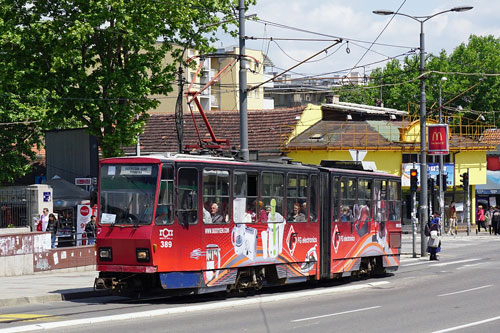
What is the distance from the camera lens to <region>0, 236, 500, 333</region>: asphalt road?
45.2 feet

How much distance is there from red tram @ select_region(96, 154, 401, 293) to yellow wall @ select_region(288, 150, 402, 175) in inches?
990

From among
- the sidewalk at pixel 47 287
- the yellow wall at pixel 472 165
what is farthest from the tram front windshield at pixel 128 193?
the yellow wall at pixel 472 165

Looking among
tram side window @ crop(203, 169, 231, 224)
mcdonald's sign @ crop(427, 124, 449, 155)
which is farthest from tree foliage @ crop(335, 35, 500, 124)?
tram side window @ crop(203, 169, 231, 224)

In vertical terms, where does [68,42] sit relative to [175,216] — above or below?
above

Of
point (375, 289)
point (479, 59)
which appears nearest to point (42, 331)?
point (375, 289)

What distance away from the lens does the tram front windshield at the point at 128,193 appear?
55.9 feet

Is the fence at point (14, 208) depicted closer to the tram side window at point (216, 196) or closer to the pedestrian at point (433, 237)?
the tram side window at point (216, 196)

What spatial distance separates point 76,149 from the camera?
4594 cm

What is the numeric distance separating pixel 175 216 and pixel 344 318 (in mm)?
4118

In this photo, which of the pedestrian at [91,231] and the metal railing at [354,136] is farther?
the metal railing at [354,136]

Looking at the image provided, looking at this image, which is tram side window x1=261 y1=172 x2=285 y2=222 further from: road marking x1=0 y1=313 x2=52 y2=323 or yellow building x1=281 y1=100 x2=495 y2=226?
yellow building x1=281 y1=100 x2=495 y2=226

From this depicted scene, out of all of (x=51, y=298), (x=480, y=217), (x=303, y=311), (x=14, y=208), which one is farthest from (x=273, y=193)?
(x=480, y=217)

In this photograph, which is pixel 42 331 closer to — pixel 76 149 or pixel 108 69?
pixel 108 69

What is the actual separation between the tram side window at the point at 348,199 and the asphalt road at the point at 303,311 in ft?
6.27
